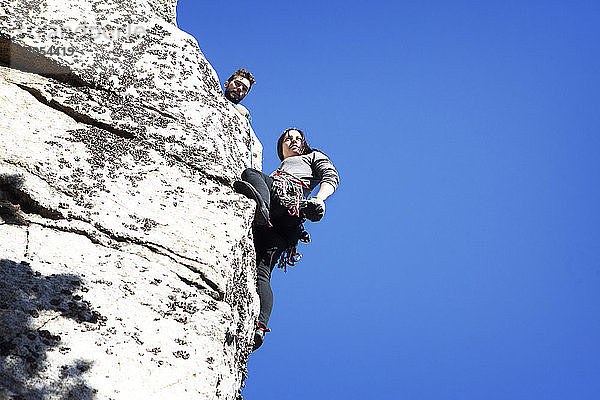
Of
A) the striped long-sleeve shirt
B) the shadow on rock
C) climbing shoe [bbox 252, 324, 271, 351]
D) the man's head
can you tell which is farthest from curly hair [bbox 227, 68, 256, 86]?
the shadow on rock

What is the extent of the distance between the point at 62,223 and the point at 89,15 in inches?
104

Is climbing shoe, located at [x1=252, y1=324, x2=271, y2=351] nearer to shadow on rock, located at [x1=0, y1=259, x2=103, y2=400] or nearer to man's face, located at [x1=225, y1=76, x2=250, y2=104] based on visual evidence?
shadow on rock, located at [x1=0, y1=259, x2=103, y2=400]

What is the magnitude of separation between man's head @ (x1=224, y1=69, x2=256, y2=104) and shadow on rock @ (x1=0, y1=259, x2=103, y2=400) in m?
3.56

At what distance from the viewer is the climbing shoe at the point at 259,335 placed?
5199mm

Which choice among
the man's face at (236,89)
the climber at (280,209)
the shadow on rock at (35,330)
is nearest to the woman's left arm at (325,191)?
the climber at (280,209)

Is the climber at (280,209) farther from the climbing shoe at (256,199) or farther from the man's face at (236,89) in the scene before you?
the man's face at (236,89)

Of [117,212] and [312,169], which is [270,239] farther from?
[117,212]

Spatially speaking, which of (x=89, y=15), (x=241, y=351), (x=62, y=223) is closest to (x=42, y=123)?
(x=62, y=223)

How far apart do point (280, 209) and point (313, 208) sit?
1.13 ft

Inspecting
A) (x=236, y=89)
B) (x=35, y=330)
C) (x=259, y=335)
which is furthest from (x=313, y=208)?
(x=35, y=330)

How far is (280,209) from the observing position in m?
5.59

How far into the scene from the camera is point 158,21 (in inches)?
236

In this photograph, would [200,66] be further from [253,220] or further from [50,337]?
[50,337]

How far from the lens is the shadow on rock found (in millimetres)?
2846
